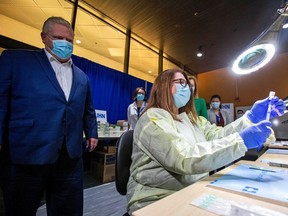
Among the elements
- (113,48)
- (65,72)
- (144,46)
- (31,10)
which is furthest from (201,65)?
(65,72)

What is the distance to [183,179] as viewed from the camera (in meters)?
0.72

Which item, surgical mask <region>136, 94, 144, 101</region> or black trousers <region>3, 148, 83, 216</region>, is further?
surgical mask <region>136, 94, 144, 101</region>

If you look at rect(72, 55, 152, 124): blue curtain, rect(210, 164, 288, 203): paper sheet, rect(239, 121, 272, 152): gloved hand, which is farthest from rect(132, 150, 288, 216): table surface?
rect(72, 55, 152, 124): blue curtain

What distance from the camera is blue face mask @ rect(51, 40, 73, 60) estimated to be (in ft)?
3.56

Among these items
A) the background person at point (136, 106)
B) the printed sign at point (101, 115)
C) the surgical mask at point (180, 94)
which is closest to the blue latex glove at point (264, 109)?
the surgical mask at point (180, 94)

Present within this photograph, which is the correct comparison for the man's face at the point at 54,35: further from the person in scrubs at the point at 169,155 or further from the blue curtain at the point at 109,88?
the blue curtain at the point at 109,88

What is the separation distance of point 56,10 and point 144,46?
2237mm

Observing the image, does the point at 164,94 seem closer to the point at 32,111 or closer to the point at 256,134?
the point at 256,134

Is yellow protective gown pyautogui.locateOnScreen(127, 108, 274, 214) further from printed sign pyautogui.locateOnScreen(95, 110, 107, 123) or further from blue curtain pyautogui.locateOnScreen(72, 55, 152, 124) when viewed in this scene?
blue curtain pyautogui.locateOnScreen(72, 55, 152, 124)

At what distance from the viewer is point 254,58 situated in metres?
0.99

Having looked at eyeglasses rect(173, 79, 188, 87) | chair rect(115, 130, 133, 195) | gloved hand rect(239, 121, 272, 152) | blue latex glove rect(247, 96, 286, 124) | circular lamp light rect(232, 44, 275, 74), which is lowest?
chair rect(115, 130, 133, 195)

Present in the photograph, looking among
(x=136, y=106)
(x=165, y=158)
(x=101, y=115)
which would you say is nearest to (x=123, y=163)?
(x=165, y=158)

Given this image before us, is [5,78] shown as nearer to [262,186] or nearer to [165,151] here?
[165,151]

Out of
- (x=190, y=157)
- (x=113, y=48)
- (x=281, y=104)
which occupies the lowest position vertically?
(x=190, y=157)
